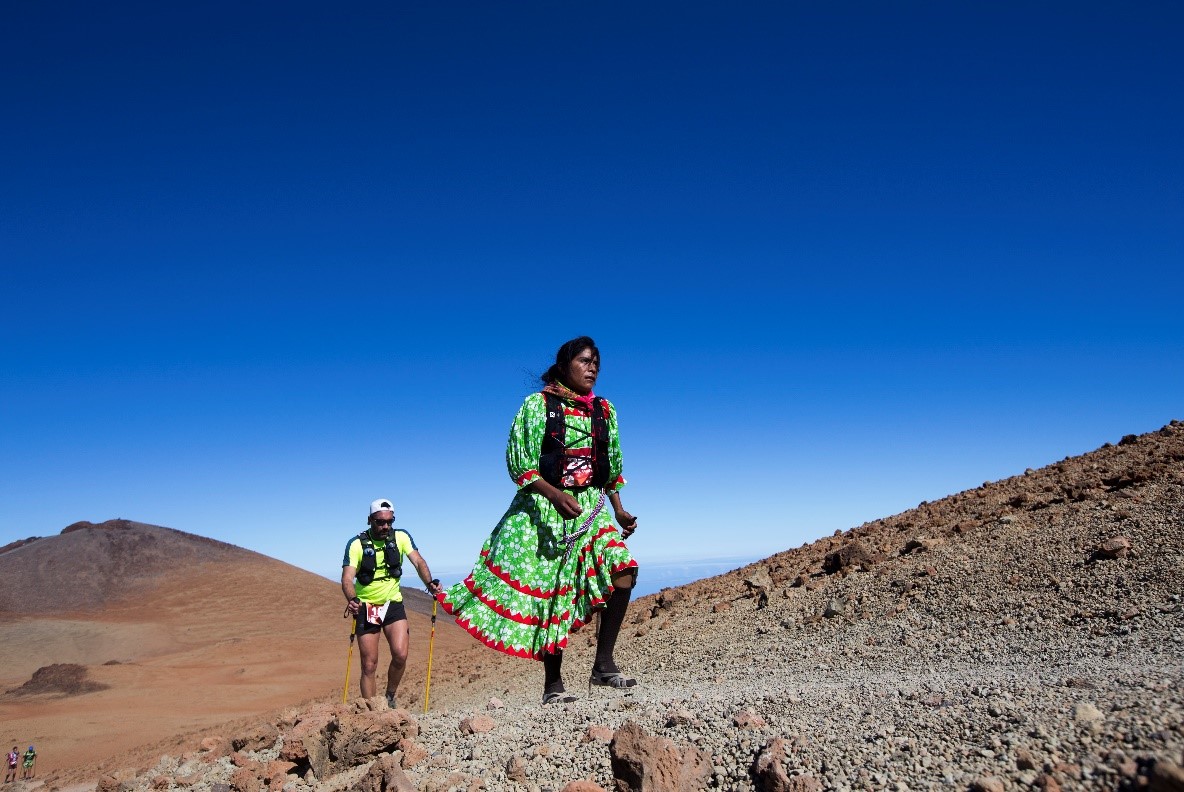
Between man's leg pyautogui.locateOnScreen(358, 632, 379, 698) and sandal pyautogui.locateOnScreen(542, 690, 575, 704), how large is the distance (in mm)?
1619

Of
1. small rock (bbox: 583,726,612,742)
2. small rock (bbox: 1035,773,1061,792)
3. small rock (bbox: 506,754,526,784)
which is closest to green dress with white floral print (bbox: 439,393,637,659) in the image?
small rock (bbox: 583,726,612,742)

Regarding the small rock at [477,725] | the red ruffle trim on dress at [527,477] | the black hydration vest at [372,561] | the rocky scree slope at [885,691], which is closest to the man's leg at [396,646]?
the black hydration vest at [372,561]

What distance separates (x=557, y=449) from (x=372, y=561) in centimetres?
209

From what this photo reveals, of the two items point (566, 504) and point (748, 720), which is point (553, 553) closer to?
point (566, 504)

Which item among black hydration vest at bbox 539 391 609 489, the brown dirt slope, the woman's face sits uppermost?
the woman's face

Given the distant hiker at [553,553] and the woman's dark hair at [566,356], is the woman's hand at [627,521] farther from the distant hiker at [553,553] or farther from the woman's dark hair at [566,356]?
the woman's dark hair at [566,356]

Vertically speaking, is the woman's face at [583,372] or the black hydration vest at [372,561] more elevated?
the woman's face at [583,372]

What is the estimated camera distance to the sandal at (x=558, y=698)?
4371mm

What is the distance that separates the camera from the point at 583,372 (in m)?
4.78

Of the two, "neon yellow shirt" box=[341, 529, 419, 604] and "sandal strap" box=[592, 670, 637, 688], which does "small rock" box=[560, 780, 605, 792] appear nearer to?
"sandal strap" box=[592, 670, 637, 688]

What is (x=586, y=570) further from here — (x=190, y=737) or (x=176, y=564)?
(x=176, y=564)

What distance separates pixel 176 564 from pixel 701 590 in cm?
3151

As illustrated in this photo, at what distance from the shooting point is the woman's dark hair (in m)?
4.81

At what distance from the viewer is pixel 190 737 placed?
11305mm
